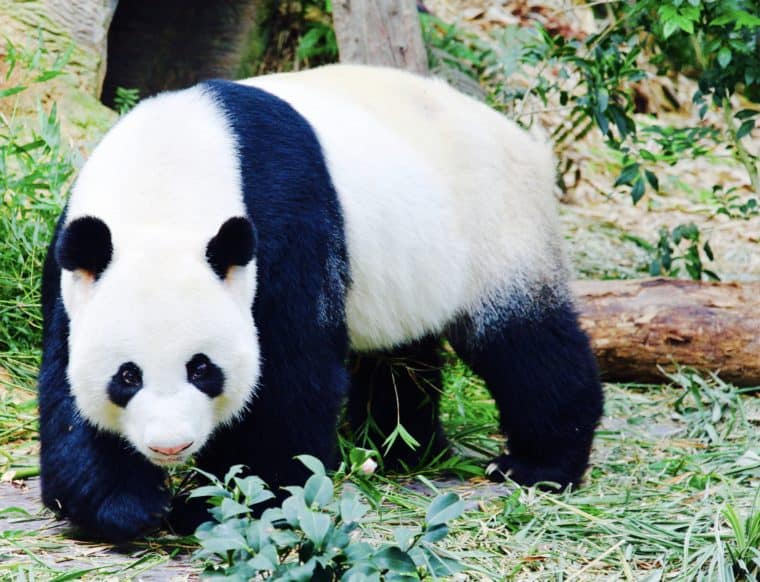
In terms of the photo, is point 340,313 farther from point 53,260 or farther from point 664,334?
point 664,334

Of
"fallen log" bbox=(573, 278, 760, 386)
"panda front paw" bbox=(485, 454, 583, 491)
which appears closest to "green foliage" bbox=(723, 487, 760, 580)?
"panda front paw" bbox=(485, 454, 583, 491)

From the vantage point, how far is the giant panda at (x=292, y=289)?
126 inches

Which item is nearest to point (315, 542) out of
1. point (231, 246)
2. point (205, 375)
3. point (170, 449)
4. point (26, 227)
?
point (170, 449)

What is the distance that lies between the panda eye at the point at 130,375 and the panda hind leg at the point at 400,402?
6.32 ft

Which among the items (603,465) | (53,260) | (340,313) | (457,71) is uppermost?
(457,71)

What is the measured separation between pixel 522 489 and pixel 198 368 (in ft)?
5.57

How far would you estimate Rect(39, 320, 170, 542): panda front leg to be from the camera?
3.55 metres

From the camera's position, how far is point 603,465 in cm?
503

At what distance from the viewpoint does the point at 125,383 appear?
319cm

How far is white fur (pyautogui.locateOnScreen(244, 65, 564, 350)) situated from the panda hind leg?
0.46 metres

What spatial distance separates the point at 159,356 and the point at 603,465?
2659 mm

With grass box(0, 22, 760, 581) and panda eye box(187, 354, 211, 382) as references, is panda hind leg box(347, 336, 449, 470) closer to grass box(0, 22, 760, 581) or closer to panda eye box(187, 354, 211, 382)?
grass box(0, 22, 760, 581)

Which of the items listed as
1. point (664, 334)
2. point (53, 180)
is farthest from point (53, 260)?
point (664, 334)

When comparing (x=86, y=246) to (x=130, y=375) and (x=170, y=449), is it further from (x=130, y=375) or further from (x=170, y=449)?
(x=170, y=449)
